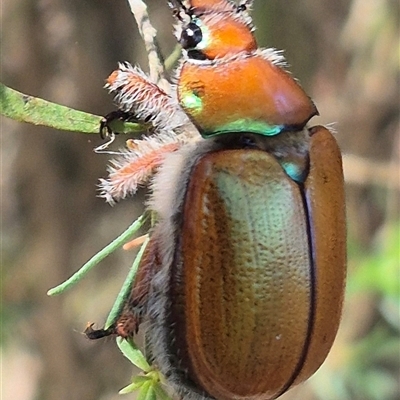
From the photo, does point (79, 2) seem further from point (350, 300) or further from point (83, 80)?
point (350, 300)

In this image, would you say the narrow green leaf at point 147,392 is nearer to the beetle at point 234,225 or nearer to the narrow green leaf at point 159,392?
the narrow green leaf at point 159,392

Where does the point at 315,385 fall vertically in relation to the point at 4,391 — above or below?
above

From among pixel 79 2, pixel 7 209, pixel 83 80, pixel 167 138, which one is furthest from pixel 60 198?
pixel 167 138

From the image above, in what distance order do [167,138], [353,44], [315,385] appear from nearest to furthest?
1. [167,138]
2. [315,385]
3. [353,44]

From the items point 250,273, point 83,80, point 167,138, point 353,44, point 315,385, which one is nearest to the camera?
point 250,273

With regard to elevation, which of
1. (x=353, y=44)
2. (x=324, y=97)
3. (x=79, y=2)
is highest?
(x=79, y=2)

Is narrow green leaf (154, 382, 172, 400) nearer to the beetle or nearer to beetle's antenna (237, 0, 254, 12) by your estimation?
the beetle
